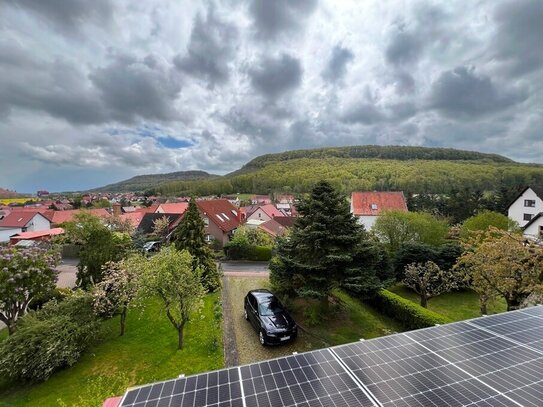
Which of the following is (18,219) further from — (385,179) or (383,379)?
(385,179)

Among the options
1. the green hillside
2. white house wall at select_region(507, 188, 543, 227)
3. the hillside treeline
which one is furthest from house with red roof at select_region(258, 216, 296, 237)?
white house wall at select_region(507, 188, 543, 227)

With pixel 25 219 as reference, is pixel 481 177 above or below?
above

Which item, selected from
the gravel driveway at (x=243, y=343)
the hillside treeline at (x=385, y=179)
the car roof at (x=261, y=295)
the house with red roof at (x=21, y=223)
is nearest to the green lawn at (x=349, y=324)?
the gravel driveway at (x=243, y=343)

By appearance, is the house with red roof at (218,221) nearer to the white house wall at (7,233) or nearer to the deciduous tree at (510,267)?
the deciduous tree at (510,267)

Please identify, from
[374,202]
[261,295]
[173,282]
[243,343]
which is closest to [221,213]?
[374,202]

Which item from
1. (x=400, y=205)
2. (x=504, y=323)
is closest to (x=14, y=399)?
(x=504, y=323)

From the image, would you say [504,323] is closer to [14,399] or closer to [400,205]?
[14,399]

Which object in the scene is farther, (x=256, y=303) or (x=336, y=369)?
(x=256, y=303)
